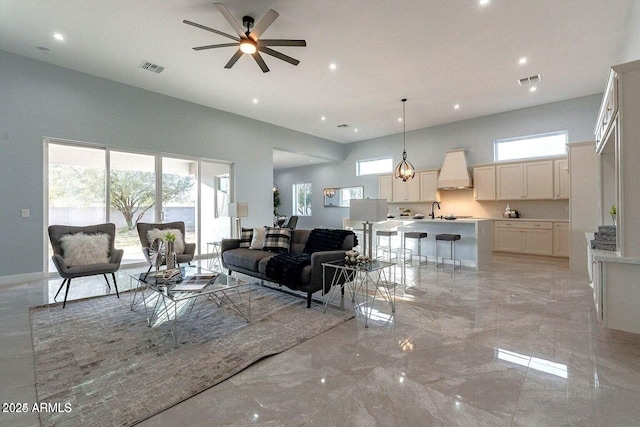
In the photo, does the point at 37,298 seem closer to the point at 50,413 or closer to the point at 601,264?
the point at 50,413

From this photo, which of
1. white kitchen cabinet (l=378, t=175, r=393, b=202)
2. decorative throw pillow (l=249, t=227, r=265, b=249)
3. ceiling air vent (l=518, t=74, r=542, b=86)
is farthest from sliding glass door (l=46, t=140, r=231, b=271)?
ceiling air vent (l=518, t=74, r=542, b=86)

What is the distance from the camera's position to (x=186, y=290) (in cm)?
267

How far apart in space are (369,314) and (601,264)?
6.70 feet

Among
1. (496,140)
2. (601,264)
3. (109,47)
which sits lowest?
(601,264)

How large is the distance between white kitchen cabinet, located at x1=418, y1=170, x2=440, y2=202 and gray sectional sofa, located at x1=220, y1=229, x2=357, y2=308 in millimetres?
4705

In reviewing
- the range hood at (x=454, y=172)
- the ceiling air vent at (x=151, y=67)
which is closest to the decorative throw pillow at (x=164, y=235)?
the ceiling air vent at (x=151, y=67)

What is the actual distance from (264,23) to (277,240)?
2.77 meters

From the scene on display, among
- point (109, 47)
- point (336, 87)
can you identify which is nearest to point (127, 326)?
point (109, 47)

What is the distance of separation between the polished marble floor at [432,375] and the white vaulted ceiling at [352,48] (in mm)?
3443

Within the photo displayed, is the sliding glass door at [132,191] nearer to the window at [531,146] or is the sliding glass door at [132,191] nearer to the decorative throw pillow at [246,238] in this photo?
the decorative throw pillow at [246,238]

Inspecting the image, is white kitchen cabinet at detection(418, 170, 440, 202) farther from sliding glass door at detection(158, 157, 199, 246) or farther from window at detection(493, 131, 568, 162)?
sliding glass door at detection(158, 157, 199, 246)

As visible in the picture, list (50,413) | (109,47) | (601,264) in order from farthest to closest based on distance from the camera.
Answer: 1. (109,47)
2. (601,264)
3. (50,413)

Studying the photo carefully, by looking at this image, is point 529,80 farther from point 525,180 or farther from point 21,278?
point 21,278

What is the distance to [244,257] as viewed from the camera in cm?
420
